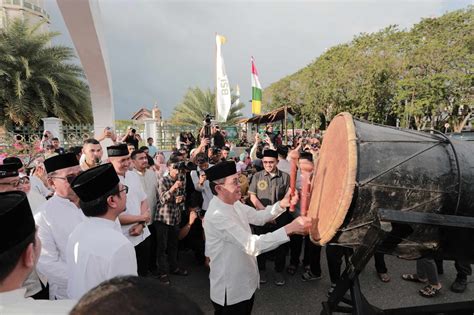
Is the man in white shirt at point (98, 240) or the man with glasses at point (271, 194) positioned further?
the man with glasses at point (271, 194)

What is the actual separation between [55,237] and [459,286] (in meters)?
4.53

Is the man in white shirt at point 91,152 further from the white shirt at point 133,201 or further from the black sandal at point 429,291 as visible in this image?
the black sandal at point 429,291

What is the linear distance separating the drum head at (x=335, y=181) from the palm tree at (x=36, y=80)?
14.3 meters

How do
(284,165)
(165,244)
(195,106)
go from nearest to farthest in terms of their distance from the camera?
(165,244)
(284,165)
(195,106)

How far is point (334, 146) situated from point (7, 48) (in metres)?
16.3

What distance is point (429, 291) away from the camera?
3.54 metres

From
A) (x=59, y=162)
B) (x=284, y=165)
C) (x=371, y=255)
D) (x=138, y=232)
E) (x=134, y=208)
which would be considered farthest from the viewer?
(x=284, y=165)

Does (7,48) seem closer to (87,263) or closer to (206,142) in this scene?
(206,142)

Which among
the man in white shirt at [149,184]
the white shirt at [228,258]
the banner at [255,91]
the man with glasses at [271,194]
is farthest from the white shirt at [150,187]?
the banner at [255,91]

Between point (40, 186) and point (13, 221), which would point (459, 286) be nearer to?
point (13, 221)

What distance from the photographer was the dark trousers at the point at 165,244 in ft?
13.2

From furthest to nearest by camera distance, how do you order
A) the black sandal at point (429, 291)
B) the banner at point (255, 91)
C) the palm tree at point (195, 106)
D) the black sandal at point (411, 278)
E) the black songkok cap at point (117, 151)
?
1. the palm tree at point (195, 106)
2. the banner at point (255, 91)
3. the black sandal at point (411, 278)
4. the black sandal at point (429, 291)
5. the black songkok cap at point (117, 151)

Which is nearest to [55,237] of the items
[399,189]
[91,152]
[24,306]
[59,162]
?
[59,162]

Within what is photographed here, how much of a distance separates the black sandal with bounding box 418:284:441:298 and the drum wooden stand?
101 centimetres
